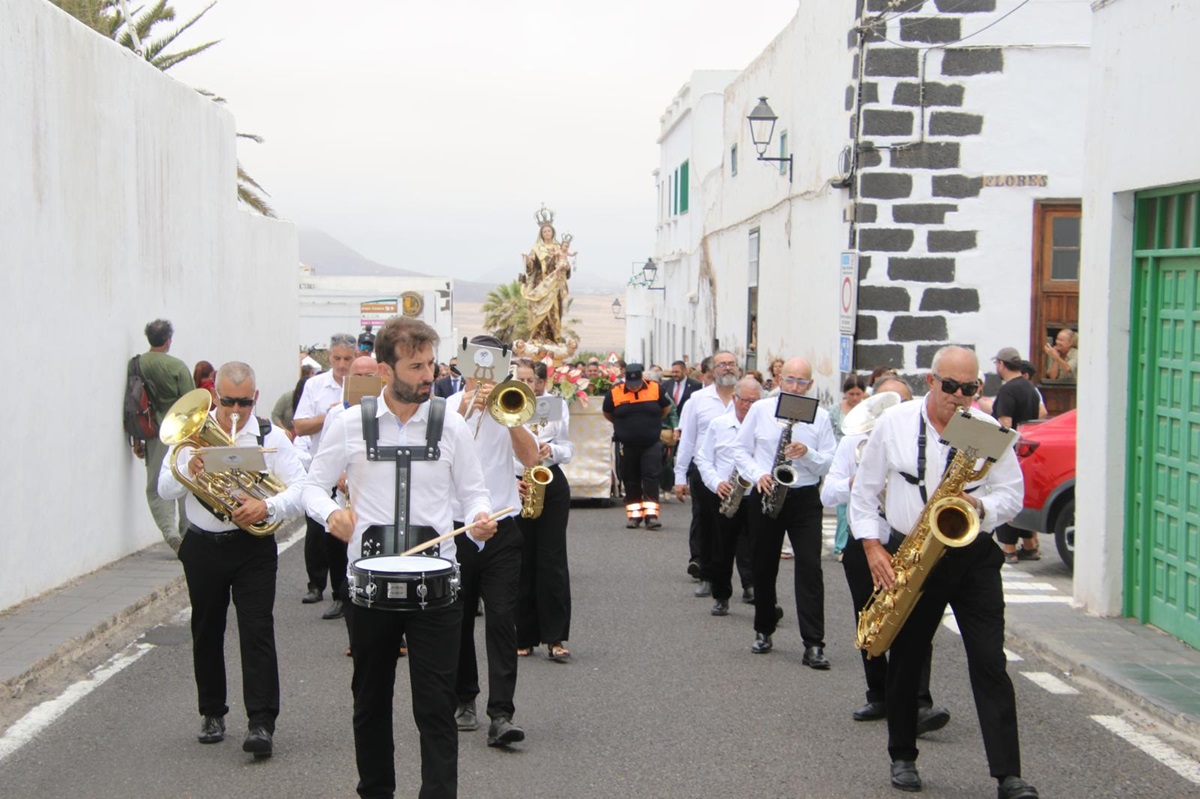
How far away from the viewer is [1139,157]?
9.47m

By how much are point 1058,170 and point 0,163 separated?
11.1 meters

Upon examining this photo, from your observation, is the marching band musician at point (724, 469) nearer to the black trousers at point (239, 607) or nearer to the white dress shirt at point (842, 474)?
the white dress shirt at point (842, 474)

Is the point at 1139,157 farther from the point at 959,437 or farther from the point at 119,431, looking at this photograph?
the point at 119,431

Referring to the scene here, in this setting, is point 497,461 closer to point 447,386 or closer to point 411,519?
point 411,519

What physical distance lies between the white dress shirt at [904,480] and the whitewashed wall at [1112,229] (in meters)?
3.87

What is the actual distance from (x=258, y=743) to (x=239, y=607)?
0.66 metres

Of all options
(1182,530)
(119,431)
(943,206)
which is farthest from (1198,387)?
(119,431)

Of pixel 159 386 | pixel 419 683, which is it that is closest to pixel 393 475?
pixel 419 683

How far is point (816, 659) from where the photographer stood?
872 cm

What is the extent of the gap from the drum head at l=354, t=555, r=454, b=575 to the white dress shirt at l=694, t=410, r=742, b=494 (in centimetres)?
524

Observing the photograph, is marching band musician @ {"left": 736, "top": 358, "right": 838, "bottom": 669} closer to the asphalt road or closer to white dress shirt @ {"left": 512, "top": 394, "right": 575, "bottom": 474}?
the asphalt road

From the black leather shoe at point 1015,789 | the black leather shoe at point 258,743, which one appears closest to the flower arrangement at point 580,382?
the black leather shoe at point 258,743

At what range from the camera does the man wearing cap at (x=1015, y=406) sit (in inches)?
516

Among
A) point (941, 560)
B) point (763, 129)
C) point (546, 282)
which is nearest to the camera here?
point (941, 560)
